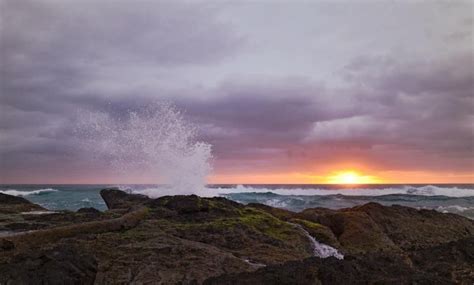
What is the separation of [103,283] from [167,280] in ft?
2.88

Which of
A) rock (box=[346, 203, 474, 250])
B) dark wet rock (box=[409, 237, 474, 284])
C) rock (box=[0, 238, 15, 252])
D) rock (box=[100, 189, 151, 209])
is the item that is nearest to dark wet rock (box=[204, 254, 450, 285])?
dark wet rock (box=[409, 237, 474, 284])

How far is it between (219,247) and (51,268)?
11.0 ft

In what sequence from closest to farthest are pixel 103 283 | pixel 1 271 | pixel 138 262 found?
pixel 1 271, pixel 103 283, pixel 138 262

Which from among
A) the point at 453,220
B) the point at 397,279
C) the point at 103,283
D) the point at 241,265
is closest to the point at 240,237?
the point at 241,265

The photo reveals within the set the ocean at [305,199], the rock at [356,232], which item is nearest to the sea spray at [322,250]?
the rock at [356,232]

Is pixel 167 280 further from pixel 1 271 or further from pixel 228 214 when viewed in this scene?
pixel 228 214

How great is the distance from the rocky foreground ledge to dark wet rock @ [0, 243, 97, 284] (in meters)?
0.01

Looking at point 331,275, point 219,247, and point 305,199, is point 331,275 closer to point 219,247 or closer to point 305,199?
point 219,247

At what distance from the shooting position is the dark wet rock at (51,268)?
5.34m

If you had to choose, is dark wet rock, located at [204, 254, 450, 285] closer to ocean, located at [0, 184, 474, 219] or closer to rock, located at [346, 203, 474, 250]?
rock, located at [346, 203, 474, 250]

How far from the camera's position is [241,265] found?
6715 millimetres

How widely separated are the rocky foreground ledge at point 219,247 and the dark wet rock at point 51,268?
0.05ft

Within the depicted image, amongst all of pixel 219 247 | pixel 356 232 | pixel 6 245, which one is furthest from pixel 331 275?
pixel 356 232

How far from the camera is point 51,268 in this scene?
558cm
